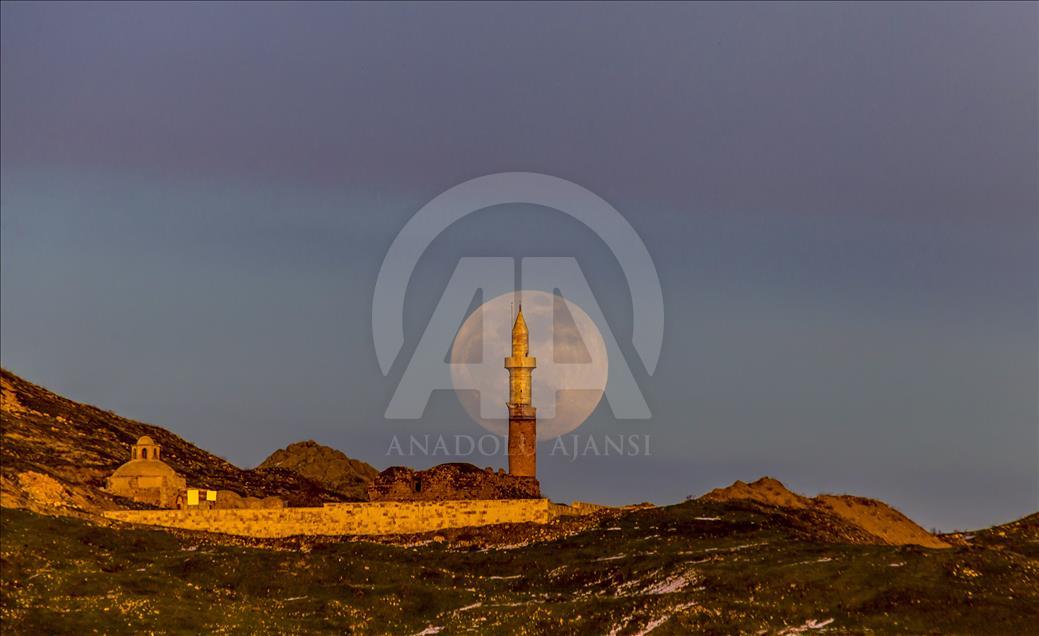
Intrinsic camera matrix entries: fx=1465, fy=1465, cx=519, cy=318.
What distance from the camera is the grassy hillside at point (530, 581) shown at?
64.0 metres

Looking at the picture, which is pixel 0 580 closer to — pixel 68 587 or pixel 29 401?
pixel 68 587

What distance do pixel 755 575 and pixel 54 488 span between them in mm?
61584

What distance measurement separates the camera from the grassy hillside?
64000 mm

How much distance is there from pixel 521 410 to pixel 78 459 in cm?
4317

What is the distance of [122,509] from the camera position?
4373 inches

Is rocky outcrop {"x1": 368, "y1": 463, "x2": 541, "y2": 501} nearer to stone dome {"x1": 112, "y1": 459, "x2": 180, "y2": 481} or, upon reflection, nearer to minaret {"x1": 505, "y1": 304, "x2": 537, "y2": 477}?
minaret {"x1": 505, "y1": 304, "x2": 537, "y2": 477}

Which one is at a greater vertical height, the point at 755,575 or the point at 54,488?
the point at 54,488

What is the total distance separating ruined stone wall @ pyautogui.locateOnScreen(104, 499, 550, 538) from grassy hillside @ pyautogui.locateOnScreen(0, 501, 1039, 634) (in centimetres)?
303

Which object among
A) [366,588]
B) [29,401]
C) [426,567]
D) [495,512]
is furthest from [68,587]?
[29,401]

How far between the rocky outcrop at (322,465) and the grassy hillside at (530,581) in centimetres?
7400

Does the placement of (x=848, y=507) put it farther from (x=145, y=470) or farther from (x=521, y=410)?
(x=145, y=470)

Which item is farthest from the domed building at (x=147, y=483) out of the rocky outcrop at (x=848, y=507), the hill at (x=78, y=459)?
the rocky outcrop at (x=848, y=507)

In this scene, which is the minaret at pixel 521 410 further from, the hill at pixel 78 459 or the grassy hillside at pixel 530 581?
the grassy hillside at pixel 530 581

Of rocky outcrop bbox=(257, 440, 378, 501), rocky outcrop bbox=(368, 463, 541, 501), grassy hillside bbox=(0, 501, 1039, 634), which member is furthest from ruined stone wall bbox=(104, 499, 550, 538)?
rocky outcrop bbox=(257, 440, 378, 501)
